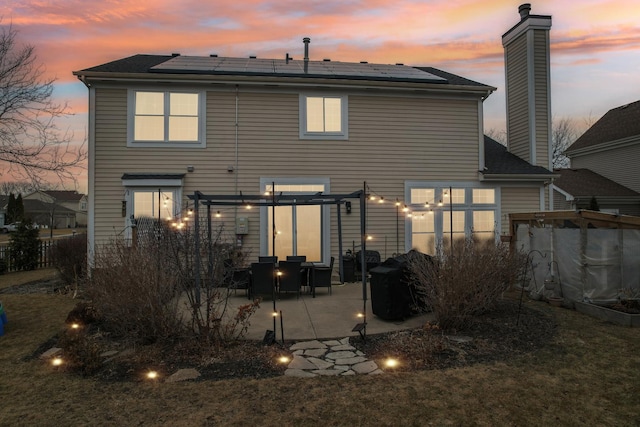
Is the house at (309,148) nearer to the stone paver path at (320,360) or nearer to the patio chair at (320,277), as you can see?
the patio chair at (320,277)

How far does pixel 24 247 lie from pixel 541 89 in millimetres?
18627

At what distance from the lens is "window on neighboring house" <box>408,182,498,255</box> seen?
11.2 meters

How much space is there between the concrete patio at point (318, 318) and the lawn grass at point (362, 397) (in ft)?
5.12

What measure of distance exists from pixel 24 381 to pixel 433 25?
14.5 metres

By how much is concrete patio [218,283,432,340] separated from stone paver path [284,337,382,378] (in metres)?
0.32

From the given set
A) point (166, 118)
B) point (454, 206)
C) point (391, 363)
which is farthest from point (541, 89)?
point (166, 118)

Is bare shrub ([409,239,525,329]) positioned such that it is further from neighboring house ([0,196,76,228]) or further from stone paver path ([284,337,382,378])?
neighboring house ([0,196,76,228])

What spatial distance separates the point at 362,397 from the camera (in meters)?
3.57

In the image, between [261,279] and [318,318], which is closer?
[318,318]

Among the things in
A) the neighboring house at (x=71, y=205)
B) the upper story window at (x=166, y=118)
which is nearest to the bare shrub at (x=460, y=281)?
the upper story window at (x=166, y=118)

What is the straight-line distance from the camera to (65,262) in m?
9.98

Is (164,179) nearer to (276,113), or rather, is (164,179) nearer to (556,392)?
(276,113)

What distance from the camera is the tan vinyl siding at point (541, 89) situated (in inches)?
473

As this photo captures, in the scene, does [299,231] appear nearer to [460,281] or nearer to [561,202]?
[460,281]
